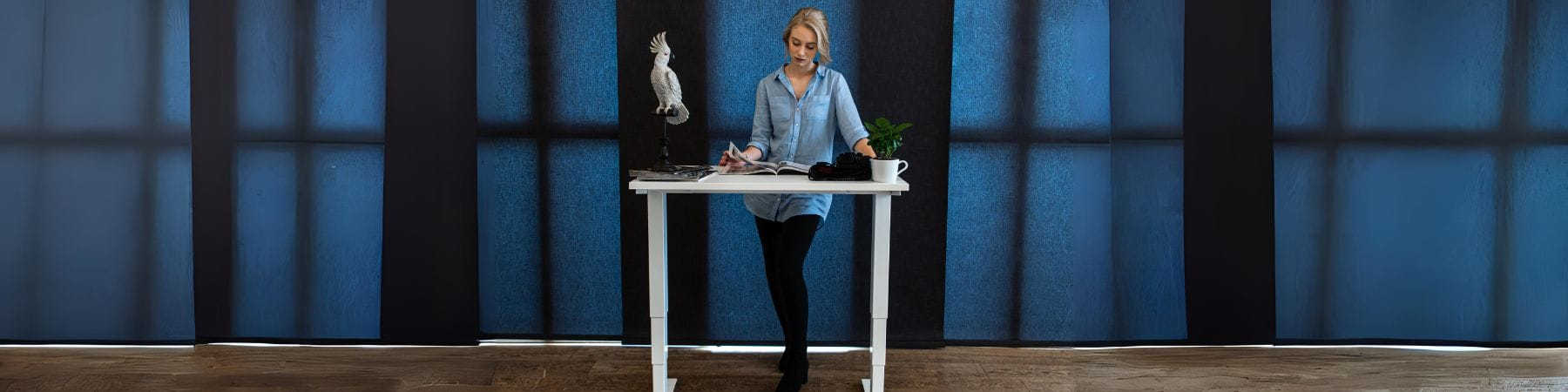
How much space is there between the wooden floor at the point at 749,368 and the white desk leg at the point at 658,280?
1.21 ft

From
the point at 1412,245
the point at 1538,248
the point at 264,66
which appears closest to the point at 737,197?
the point at 264,66

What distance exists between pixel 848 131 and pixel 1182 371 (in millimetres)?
1655

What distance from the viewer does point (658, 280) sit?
2.62m

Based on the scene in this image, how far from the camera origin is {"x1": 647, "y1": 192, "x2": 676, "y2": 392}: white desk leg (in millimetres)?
2576

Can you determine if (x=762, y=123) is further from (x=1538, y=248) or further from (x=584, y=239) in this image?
(x=1538, y=248)

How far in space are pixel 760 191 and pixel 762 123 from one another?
1.91 ft

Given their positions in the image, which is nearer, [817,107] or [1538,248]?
[817,107]

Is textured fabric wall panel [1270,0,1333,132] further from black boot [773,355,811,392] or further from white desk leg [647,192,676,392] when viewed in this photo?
white desk leg [647,192,676,392]

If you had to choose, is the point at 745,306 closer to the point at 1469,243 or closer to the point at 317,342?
the point at 317,342

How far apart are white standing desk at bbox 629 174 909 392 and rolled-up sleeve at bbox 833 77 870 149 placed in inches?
13.1

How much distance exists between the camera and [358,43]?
3.49 m

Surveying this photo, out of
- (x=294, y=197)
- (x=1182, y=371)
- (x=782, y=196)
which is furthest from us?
(x=294, y=197)

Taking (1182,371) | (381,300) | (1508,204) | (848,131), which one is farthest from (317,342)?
(1508,204)

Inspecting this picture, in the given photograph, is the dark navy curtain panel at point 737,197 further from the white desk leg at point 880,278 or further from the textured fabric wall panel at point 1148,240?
the white desk leg at point 880,278
